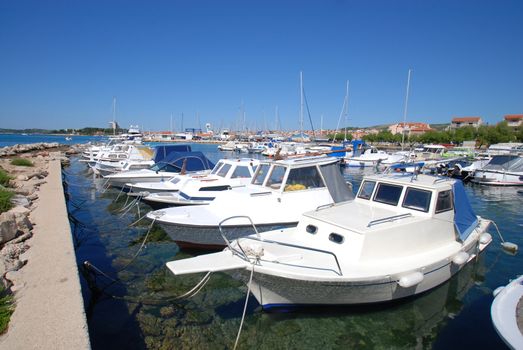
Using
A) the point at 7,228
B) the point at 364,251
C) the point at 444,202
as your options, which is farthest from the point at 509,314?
the point at 7,228

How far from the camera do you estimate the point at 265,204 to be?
9.39 metres

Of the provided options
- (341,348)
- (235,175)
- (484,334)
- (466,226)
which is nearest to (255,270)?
(341,348)

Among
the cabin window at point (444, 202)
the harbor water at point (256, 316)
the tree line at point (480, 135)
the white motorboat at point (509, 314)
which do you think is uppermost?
the tree line at point (480, 135)

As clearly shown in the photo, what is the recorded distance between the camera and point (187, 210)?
9852 mm

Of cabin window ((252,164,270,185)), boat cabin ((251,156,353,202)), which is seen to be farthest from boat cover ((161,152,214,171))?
boat cabin ((251,156,353,202))

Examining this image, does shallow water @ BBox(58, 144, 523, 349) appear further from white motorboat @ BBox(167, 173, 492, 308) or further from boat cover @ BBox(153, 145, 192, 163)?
boat cover @ BBox(153, 145, 192, 163)

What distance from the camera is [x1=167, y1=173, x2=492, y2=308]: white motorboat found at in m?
5.52

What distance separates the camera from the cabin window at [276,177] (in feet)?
32.6

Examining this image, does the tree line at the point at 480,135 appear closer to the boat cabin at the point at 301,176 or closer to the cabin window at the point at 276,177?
the boat cabin at the point at 301,176

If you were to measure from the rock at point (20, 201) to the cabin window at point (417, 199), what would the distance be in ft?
40.3

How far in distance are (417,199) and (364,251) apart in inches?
94.1

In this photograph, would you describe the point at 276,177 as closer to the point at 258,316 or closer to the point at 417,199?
the point at 417,199

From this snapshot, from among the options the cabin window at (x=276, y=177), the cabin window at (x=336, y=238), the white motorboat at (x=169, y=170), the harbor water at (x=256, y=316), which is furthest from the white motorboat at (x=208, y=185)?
the cabin window at (x=336, y=238)

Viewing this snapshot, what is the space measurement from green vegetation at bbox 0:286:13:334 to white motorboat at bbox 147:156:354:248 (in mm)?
4130
